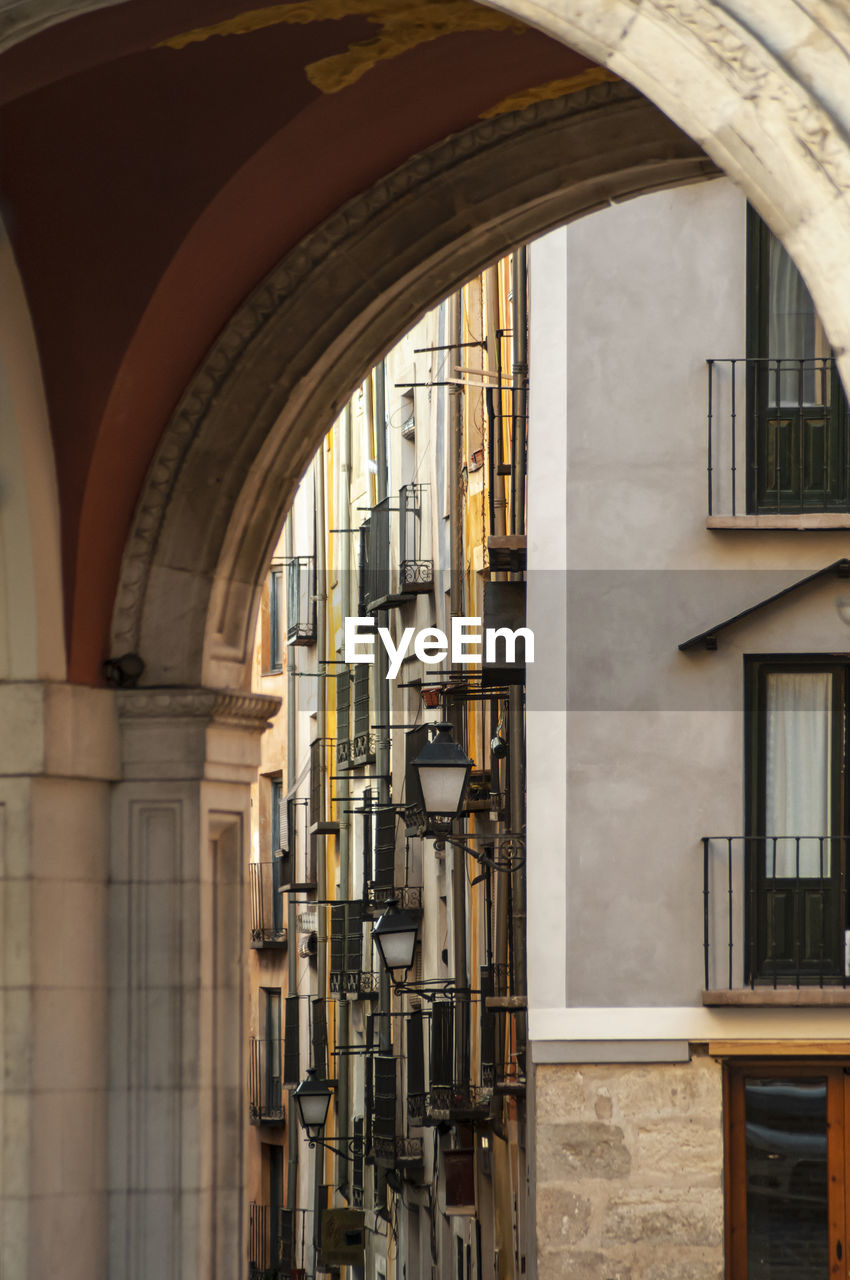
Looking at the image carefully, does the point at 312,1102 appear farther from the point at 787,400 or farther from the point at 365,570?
the point at 787,400

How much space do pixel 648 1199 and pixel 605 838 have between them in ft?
6.83

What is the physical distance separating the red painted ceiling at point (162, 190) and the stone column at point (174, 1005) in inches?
14.3

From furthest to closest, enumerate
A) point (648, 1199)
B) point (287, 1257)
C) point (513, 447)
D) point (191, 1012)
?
point (287, 1257)
point (513, 447)
point (648, 1199)
point (191, 1012)

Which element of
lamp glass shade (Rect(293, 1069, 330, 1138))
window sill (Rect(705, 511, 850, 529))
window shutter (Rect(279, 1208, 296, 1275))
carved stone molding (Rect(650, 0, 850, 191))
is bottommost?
window shutter (Rect(279, 1208, 296, 1275))

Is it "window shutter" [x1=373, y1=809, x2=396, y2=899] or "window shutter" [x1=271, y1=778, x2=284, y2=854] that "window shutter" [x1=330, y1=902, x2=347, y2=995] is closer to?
"window shutter" [x1=373, y1=809, x2=396, y2=899]

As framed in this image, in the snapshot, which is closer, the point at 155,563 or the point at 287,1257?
the point at 155,563

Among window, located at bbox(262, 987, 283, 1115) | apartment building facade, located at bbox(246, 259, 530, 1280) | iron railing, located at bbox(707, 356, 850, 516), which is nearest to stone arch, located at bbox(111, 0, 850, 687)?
apartment building facade, located at bbox(246, 259, 530, 1280)

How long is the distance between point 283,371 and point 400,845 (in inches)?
630

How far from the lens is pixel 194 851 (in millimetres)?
6668

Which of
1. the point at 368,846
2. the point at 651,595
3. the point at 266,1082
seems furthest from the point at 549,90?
the point at 266,1082

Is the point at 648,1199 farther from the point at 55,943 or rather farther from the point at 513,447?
the point at 55,943

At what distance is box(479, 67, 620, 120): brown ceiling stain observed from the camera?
20.2 feet

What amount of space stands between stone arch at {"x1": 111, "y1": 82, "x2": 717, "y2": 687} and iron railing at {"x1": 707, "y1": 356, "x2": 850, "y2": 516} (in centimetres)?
636

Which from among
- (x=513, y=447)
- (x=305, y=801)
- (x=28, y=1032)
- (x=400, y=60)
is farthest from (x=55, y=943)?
(x=305, y=801)
